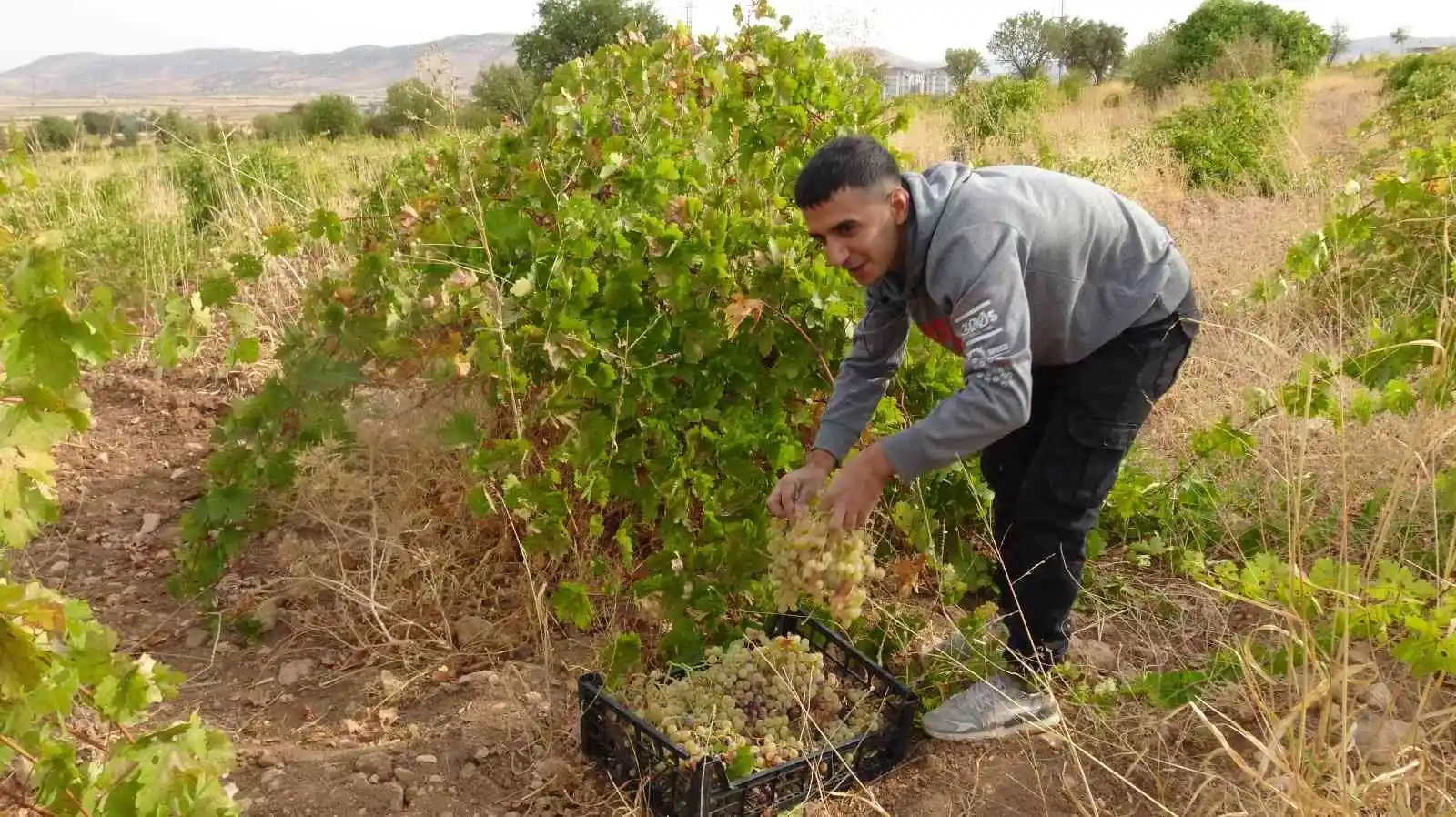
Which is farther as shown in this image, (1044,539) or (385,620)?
(385,620)

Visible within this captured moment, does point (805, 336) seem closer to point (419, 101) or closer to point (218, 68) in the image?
point (419, 101)

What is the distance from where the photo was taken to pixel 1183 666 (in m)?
2.78

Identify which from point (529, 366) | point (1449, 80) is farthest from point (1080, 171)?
point (529, 366)

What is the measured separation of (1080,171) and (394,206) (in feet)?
17.8

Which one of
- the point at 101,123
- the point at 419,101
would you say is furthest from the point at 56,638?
the point at 101,123

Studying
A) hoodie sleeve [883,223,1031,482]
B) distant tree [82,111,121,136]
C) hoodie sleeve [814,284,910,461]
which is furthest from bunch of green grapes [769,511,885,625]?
distant tree [82,111,121,136]

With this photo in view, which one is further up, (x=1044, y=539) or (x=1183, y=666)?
(x=1044, y=539)

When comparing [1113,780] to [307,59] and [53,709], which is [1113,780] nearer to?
[53,709]

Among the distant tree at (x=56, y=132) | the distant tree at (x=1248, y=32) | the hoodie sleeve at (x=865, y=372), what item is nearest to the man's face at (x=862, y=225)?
the hoodie sleeve at (x=865, y=372)

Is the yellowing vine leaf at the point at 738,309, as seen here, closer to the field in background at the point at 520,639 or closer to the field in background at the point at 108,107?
the field in background at the point at 520,639

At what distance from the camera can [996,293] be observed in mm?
2010

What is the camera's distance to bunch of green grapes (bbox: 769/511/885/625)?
215 centimetres

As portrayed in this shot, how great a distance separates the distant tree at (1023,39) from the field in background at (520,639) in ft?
121

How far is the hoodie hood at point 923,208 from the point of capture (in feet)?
7.09
